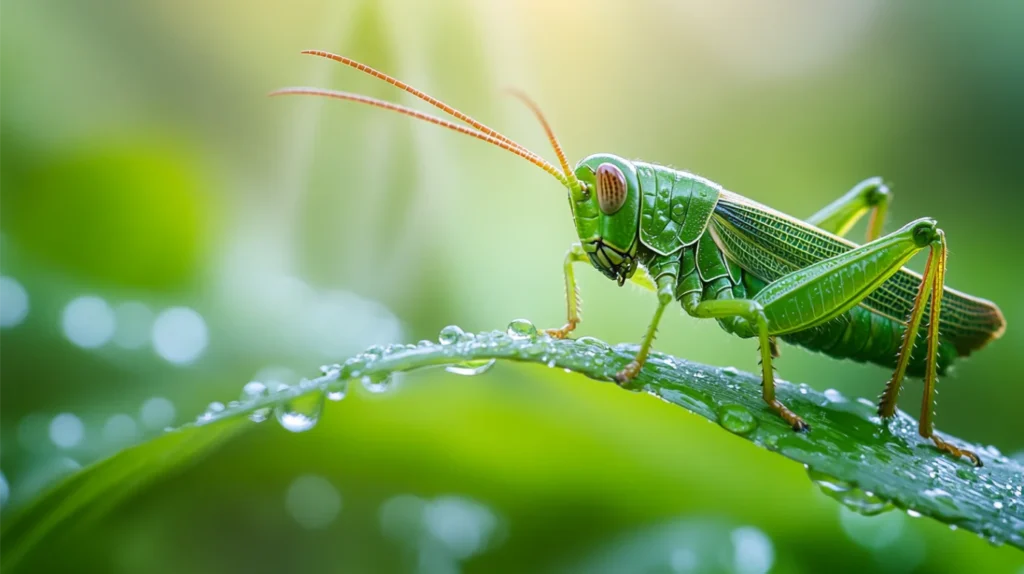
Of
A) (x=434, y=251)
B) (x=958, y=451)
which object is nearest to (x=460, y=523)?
(x=958, y=451)

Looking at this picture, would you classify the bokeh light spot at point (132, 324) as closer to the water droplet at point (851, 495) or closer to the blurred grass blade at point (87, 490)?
the blurred grass blade at point (87, 490)

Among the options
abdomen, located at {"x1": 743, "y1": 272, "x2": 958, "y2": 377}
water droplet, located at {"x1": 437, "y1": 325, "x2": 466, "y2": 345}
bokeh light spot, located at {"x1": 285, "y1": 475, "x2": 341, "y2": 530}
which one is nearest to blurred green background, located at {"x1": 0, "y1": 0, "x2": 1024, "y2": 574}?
bokeh light spot, located at {"x1": 285, "y1": 475, "x2": 341, "y2": 530}

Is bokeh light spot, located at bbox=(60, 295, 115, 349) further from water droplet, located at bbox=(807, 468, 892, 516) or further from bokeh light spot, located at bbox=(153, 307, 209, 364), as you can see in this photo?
water droplet, located at bbox=(807, 468, 892, 516)

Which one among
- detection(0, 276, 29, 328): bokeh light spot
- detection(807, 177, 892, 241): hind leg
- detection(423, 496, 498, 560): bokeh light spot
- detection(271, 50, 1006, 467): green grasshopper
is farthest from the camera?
detection(807, 177, 892, 241): hind leg

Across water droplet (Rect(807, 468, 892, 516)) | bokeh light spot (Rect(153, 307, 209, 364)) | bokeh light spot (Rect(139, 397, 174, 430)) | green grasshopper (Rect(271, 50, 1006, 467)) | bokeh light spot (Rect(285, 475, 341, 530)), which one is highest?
green grasshopper (Rect(271, 50, 1006, 467))

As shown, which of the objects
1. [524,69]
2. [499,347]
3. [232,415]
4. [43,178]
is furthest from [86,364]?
[524,69]

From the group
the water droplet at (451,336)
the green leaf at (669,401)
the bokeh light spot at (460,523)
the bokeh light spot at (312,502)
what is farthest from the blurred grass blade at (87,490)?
the bokeh light spot at (460,523)

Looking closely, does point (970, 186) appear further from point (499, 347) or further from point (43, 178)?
point (43, 178)
